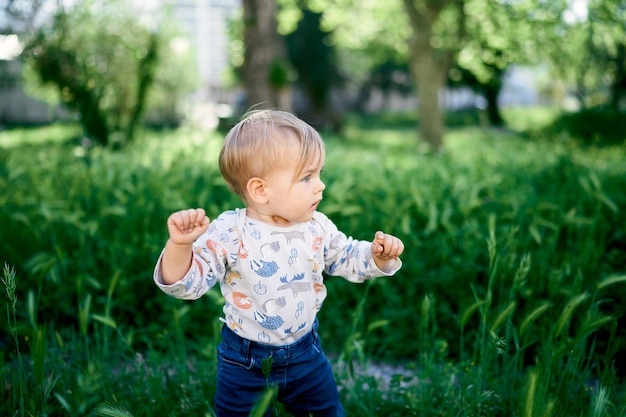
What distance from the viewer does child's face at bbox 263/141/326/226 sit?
1768 mm

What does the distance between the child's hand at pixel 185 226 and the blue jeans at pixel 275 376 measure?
449mm

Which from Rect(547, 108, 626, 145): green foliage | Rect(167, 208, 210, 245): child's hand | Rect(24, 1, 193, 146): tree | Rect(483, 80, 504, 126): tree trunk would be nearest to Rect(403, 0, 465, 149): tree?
Rect(547, 108, 626, 145): green foliage

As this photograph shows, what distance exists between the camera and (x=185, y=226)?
1584 mm

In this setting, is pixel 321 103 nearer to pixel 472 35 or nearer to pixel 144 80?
pixel 472 35

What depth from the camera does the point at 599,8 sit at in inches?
377

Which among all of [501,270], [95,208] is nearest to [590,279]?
[501,270]

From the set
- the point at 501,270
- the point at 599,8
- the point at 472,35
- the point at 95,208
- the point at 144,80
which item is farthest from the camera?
the point at 472,35

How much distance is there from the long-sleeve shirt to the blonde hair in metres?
0.18

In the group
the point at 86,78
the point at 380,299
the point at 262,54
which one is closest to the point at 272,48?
the point at 262,54

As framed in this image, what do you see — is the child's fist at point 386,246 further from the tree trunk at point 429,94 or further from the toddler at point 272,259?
the tree trunk at point 429,94

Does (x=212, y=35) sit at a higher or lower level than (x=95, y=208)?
higher

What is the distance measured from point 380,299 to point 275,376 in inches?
64.6

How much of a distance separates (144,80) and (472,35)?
28.7 ft

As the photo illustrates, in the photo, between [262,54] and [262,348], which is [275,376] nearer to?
[262,348]
